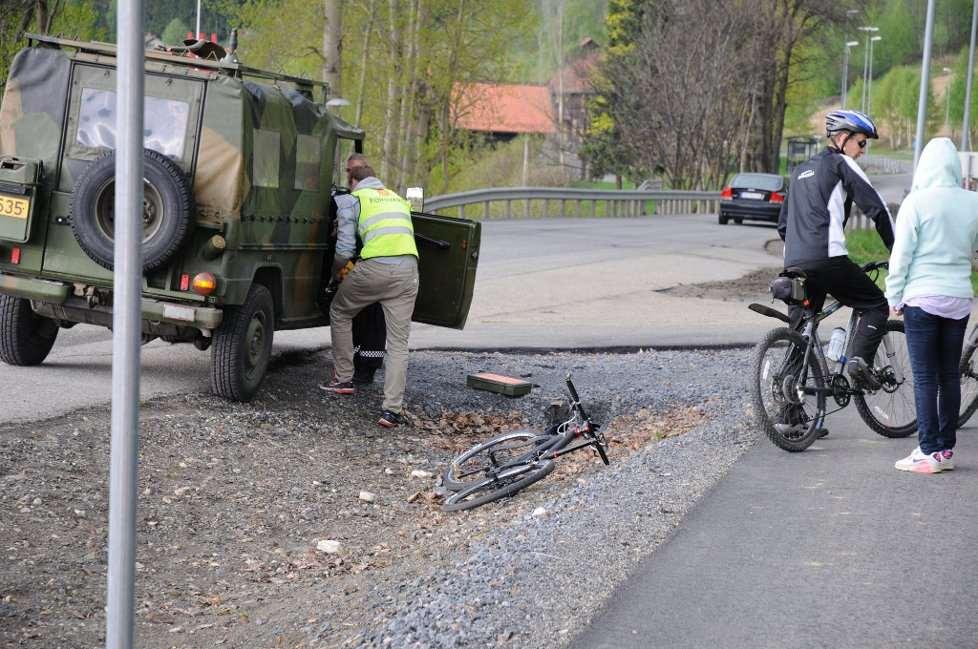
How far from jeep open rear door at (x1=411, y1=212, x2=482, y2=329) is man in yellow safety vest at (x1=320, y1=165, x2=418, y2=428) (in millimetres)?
750

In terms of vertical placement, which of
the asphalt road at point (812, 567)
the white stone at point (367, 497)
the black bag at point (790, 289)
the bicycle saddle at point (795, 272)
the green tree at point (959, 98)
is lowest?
the white stone at point (367, 497)

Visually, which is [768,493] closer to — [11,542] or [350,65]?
[11,542]

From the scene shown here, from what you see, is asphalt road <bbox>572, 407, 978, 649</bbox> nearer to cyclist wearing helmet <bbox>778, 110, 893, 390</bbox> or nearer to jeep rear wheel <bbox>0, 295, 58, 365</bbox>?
cyclist wearing helmet <bbox>778, 110, 893, 390</bbox>

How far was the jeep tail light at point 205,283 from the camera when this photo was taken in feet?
29.2

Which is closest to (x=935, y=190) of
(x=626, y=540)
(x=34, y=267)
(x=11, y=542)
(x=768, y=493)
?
(x=768, y=493)

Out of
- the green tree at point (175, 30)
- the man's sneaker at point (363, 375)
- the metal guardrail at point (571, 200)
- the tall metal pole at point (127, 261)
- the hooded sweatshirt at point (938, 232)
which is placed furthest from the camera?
the green tree at point (175, 30)

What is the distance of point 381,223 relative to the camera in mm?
9805

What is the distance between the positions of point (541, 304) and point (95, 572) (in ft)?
36.1

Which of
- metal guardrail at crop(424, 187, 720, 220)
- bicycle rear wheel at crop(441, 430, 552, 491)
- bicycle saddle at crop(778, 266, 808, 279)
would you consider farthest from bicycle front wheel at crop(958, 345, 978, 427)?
metal guardrail at crop(424, 187, 720, 220)

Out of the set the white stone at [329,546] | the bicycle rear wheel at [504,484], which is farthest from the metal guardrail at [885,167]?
the white stone at [329,546]

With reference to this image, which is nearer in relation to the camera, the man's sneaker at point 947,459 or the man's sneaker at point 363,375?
the man's sneaker at point 947,459

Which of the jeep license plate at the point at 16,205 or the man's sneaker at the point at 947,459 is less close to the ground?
the jeep license plate at the point at 16,205

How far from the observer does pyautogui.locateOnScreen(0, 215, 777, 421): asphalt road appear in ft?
32.3

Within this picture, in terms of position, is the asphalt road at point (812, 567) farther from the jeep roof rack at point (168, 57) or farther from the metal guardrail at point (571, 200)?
the metal guardrail at point (571, 200)
